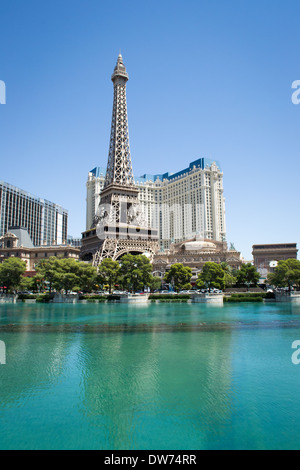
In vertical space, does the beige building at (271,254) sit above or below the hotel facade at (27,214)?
below

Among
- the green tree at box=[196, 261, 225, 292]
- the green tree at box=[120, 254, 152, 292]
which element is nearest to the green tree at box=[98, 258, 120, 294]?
the green tree at box=[120, 254, 152, 292]

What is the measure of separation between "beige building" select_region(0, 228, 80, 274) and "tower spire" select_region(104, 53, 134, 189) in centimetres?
3401

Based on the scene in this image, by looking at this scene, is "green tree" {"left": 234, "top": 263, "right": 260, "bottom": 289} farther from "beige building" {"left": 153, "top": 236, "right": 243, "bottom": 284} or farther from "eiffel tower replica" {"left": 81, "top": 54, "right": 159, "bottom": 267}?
"eiffel tower replica" {"left": 81, "top": 54, "right": 159, "bottom": 267}

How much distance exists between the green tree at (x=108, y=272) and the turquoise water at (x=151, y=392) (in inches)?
1993

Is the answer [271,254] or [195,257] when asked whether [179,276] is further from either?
[271,254]

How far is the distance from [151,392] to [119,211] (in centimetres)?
9311

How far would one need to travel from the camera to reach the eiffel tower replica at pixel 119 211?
101188mm

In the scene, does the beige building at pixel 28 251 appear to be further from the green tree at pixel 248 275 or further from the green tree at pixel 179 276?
the green tree at pixel 248 275

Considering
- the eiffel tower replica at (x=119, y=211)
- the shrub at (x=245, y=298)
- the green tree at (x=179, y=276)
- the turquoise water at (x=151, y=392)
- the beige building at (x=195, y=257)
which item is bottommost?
the turquoise water at (x=151, y=392)

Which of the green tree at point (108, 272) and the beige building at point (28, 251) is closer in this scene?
the green tree at point (108, 272)

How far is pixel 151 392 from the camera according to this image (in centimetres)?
1653

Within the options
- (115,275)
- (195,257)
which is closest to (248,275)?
(195,257)

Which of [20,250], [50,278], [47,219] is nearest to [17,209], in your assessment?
[47,219]

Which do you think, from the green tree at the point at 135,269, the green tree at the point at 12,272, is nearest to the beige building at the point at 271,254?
the green tree at the point at 135,269
